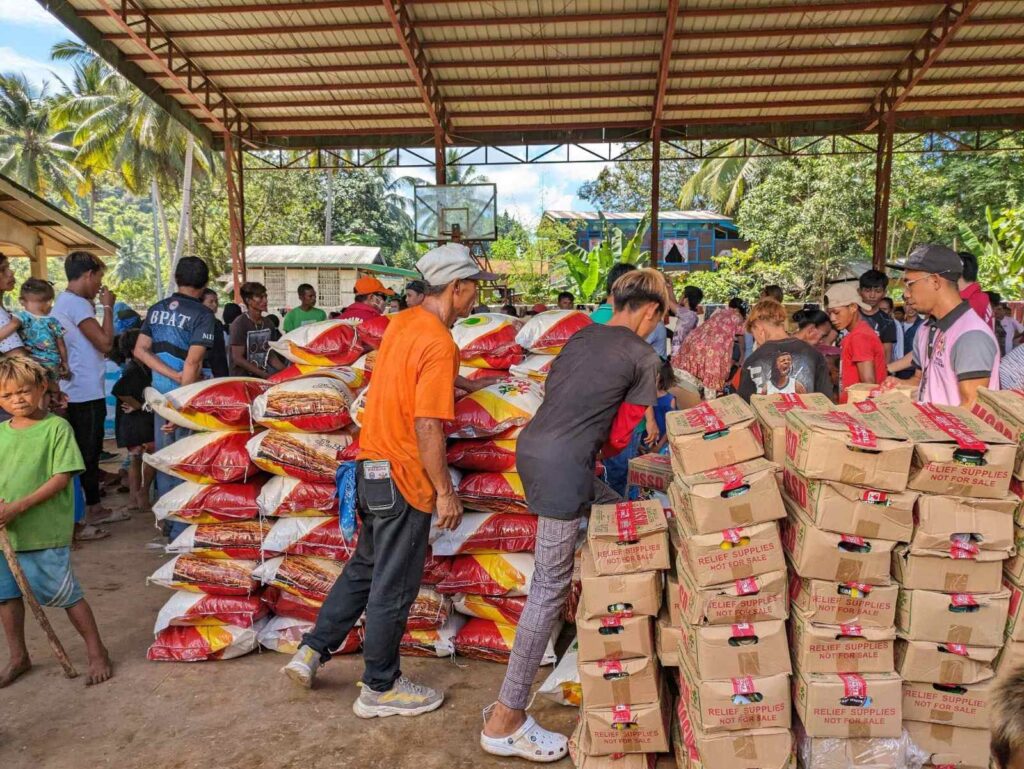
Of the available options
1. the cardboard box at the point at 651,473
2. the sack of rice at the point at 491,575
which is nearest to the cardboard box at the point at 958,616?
the cardboard box at the point at 651,473

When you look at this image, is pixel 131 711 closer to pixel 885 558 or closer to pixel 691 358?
pixel 885 558

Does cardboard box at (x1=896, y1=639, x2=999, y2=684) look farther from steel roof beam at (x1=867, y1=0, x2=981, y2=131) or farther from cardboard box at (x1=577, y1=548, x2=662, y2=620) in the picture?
steel roof beam at (x1=867, y1=0, x2=981, y2=131)

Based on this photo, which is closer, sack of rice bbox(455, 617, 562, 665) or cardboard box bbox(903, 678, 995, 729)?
cardboard box bbox(903, 678, 995, 729)

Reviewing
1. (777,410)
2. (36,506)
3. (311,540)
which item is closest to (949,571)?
(777,410)

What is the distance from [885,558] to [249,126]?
12974mm

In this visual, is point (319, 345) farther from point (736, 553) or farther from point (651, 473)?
point (736, 553)

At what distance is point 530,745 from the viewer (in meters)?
2.47

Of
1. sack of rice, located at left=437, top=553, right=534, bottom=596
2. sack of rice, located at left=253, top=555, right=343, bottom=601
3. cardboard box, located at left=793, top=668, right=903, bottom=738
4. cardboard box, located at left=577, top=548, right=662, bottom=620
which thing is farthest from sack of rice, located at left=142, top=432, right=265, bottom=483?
cardboard box, located at left=793, top=668, right=903, bottom=738

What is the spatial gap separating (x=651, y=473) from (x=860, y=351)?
6.46 ft

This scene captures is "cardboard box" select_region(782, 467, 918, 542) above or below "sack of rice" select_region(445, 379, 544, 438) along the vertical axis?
below

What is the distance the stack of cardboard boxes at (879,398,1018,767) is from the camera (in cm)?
196

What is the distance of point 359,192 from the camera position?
110 feet

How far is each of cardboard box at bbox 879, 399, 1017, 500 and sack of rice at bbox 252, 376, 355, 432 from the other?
2.26 metres

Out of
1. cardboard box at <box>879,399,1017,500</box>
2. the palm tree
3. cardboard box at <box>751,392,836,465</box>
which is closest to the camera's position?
cardboard box at <box>879,399,1017,500</box>
